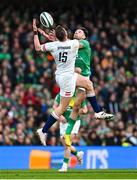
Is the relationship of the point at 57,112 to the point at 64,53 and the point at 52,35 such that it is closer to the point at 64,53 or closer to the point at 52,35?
the point at 64,53

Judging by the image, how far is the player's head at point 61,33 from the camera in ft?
66.2

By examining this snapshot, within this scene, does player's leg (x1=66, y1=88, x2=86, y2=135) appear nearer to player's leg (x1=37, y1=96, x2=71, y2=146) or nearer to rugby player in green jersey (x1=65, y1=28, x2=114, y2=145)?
rugby player in green jersey (x1=65, y1=28, x2=114, y2=145)

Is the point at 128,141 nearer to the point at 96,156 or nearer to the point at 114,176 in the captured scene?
the point at 96,156

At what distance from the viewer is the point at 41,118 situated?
30688 millimetres

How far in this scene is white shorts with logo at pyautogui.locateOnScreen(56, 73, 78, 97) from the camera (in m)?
20.8

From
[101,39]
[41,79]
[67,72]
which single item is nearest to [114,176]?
[67,72]

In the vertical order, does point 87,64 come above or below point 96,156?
above

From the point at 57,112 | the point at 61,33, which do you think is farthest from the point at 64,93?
the point at 61,33

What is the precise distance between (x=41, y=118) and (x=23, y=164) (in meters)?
3.10

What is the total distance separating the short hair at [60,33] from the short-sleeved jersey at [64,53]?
0.41 feet

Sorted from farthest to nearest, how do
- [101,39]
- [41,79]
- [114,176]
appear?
1. [101,39]
2. [41,79]
3. [114,176]

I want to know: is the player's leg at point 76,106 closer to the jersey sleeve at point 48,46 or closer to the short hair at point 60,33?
the jersey sleeve at point 48,46

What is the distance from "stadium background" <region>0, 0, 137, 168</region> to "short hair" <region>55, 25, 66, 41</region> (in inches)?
311

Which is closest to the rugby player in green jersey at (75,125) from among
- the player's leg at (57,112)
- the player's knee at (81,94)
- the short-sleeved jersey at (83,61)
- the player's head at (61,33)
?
the player's knee at (81,94)
